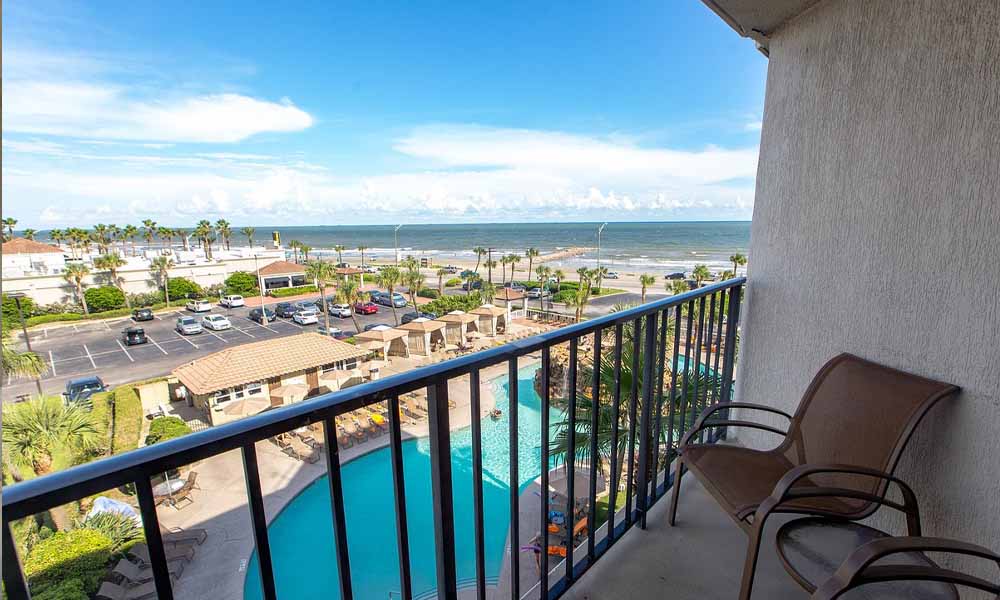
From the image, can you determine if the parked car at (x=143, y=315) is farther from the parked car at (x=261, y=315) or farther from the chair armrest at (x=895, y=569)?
the chair armrest at (x=895, y=569)

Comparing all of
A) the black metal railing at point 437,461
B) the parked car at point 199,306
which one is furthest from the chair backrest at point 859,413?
the parked car at point 199,306

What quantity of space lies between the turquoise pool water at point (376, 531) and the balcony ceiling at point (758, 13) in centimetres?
525

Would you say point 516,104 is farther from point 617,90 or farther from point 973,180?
point 973,180

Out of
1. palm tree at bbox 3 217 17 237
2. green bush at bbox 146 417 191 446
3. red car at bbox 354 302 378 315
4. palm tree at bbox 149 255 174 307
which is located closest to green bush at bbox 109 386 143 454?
green bush at bbox 146 417 191 446

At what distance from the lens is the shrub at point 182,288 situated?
2930 cm

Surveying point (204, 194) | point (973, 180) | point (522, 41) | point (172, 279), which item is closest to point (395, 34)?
point (522, 41)

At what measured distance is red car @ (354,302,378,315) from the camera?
27000 mm

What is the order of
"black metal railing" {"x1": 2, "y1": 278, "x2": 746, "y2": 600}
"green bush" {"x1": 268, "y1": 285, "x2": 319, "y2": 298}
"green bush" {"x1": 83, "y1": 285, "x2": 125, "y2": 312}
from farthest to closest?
"green bush" {"x1": 268, "y1": 285, "x2": 319, "y2": 298} < "green bush" {"x1": 83, "y1": 285, "x2": 125, "y2": 312} < "black metal railing" {"x1": 2, "y1": 278, "x2": 746, "y2": 600}

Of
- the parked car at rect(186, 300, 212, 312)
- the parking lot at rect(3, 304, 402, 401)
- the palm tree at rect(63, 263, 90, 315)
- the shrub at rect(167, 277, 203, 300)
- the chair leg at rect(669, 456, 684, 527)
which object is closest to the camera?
the chair leg at rect(669, 456, 684, 527)

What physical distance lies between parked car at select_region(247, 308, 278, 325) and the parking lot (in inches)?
12.8

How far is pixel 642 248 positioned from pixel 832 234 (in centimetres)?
4406

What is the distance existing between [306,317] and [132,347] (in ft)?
25.3

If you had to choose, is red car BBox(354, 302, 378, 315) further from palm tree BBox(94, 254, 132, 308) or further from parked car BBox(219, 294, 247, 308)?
palm tree BBox(94, 254, 132, 308)

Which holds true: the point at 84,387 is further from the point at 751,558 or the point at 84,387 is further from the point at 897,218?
the point at 897,218
